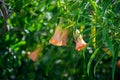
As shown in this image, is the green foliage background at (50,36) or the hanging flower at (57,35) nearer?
the green foliage background at (50,36)

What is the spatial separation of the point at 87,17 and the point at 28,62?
138 centimetres

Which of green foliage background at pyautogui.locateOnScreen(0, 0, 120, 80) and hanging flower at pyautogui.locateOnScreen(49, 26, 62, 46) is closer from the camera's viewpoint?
green foliage background at pyautogui.locateOnScreen(0, 0, 120, 80)

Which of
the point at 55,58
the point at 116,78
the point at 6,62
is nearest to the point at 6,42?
the point at 6,62

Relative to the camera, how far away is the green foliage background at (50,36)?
156 cm

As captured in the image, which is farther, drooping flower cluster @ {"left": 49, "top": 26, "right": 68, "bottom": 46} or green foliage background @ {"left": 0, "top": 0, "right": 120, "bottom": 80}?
drooping flower cluster @ {"left": 49, "top": 26, "right": 68, "bottom": 46}

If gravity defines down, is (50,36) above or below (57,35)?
below

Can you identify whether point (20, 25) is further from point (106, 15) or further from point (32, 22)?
point (106, 15)

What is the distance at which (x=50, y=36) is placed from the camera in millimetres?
2604

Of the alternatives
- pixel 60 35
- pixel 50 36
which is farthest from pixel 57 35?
pixel 50 36

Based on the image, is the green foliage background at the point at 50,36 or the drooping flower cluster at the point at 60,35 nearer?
the green foliage background at the point at 50,36

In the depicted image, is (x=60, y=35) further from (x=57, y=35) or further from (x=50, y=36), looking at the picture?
(x=50, y=36)

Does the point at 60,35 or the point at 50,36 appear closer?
the point at 60,35

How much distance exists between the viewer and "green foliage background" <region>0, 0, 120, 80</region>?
1562 millimetres

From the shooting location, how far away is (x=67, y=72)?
2.94m
